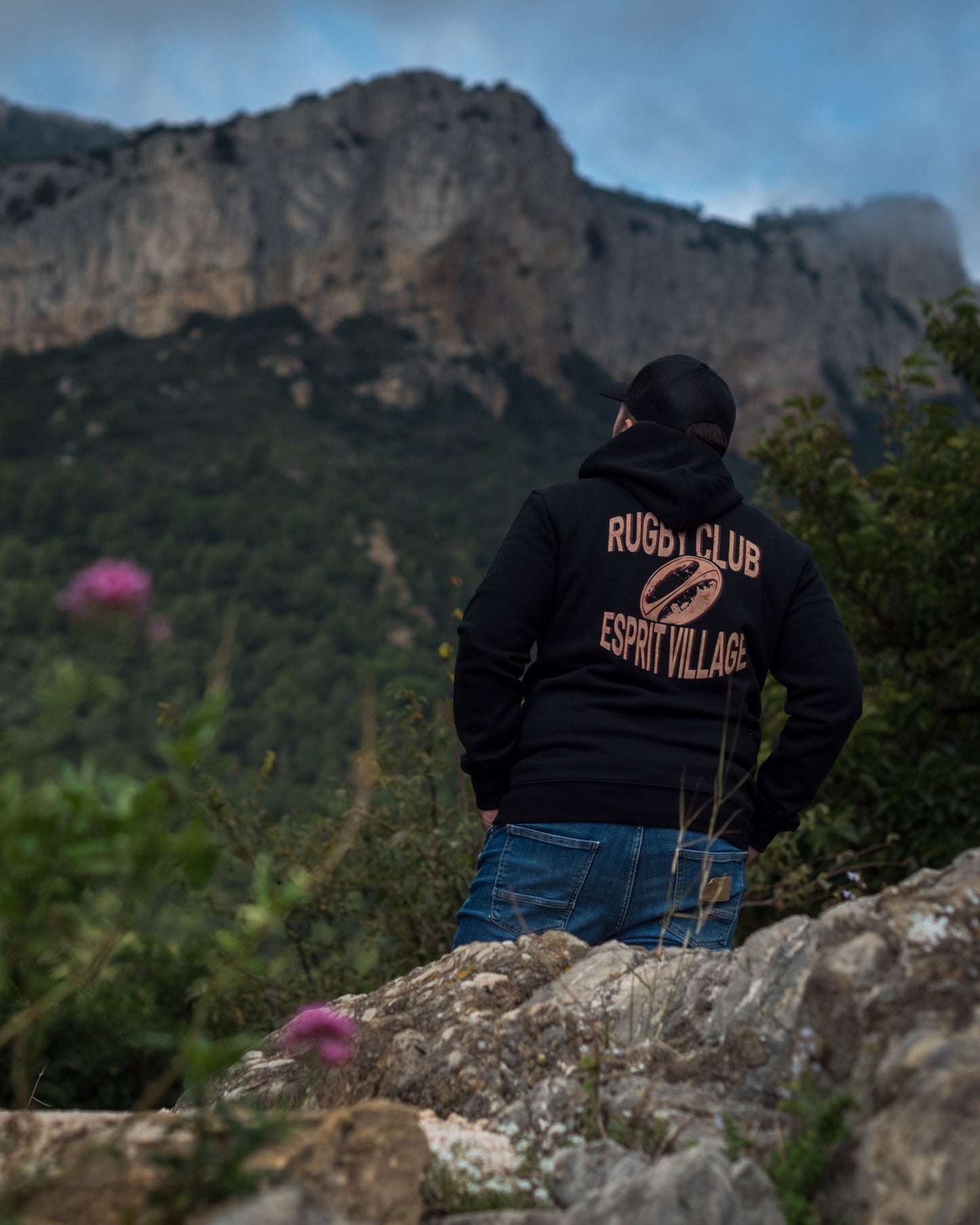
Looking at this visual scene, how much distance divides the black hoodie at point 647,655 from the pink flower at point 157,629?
1.05 metres

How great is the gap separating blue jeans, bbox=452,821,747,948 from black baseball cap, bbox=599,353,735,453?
37.4 inches

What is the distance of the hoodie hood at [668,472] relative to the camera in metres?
2.36

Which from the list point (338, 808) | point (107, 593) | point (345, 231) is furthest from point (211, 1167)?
point (345, 231)

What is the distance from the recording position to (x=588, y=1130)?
1.67m

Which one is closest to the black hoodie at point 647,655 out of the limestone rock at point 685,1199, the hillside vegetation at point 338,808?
the hillside vegetation at point 338,808

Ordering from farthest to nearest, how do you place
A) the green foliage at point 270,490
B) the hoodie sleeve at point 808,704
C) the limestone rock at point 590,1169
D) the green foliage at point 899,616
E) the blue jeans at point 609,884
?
the green foliage at point 270,490
the green foliage at point 899,616
the hoodie sleeve at point 808,704
the blue jeans at point 609,884
the limestone rock at point 590,1169

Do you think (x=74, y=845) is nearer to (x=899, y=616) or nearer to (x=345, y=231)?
(x=899, y=616)

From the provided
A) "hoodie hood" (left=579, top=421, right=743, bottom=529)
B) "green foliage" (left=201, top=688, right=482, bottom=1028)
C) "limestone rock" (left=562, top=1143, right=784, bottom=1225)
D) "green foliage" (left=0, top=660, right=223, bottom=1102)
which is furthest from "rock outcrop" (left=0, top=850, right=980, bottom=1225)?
"green foliage" (left=201, top=688, right=482, bottom=1028)

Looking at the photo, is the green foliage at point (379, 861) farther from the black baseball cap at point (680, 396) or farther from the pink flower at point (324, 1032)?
the pink flower at point (324, 1032)

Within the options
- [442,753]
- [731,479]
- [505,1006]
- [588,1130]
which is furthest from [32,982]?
[442,753]

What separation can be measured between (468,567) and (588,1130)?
33.7m

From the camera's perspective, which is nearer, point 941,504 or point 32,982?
point 32,982

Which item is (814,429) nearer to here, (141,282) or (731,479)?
(731,479)

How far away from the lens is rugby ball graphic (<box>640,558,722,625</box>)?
7.58ft
